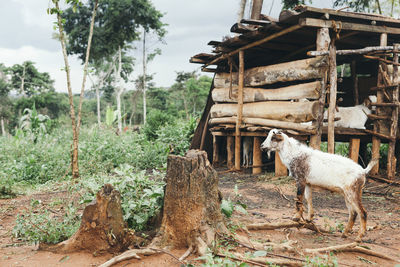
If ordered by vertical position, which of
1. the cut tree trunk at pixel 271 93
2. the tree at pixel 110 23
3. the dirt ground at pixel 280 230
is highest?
the tree at pixel 110 23

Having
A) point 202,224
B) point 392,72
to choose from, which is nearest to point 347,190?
point 202,224

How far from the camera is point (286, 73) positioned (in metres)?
7.53

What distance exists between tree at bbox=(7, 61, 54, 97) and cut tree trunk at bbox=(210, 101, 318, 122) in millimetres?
33333

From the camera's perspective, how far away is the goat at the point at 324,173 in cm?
391

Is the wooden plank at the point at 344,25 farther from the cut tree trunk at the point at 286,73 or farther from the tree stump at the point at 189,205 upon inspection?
the tree stump at the point at 189,205

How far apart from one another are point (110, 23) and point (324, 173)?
2782 centimetres

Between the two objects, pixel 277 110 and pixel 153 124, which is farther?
pixel 153 124

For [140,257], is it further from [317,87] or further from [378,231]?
[317,87]

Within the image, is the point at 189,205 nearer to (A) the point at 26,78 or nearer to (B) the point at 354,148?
(B) the point at 354,148

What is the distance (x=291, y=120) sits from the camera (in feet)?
24.3

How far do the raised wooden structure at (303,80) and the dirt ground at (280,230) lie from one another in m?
1.12

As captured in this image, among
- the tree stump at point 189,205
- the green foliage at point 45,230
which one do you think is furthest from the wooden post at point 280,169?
the green foliage at point 45,230

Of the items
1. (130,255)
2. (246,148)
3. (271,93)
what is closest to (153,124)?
(246,148)

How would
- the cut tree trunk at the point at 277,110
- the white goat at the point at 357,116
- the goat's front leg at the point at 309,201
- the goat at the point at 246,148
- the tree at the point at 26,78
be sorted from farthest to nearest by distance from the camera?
the tree at the point at 26,78
the goat at the point at 246,148
the white goat at the point at 357,116
the cut tree trunk at the point at 277,110
the goat's front leg at the point at 309,201
